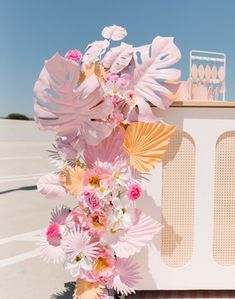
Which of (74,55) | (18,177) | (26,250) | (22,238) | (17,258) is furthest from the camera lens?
(18,177)

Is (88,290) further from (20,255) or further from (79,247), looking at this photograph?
(20,255)

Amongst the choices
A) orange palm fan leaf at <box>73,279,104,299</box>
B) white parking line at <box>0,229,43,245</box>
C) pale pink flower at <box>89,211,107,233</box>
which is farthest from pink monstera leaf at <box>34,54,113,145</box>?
white parking line at <box>0,229,43,245</box>

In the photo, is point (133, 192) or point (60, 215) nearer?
point (133, 192)

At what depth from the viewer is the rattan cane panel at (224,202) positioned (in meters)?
2.20

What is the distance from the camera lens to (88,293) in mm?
1904

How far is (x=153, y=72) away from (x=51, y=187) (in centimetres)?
75

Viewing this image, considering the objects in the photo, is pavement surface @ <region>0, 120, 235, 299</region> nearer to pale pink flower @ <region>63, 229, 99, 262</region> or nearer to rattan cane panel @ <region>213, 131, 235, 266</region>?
rattan cane panel @ <region>213, 131, 235, 266</region>

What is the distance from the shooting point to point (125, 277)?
1.93 m

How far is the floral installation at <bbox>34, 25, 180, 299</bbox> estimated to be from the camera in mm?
1852

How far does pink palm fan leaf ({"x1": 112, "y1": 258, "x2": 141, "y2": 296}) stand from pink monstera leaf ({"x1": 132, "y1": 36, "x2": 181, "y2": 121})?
707 millimetres

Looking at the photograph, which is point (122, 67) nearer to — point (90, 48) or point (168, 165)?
point (90, 48)

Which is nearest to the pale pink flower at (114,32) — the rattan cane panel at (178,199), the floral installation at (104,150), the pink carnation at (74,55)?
the floral installation at (104,150)

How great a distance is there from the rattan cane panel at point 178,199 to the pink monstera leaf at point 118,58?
49 cm

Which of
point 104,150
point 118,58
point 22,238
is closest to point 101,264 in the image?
point 104,150
